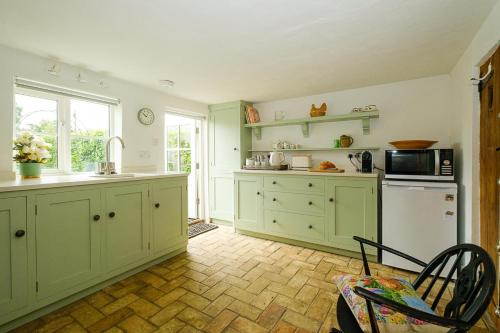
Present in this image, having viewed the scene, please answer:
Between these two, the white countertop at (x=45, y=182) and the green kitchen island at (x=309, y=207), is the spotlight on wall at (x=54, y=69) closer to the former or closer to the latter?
the white countertop at (x=45, y=182)

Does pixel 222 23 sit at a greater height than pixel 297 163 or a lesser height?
greater

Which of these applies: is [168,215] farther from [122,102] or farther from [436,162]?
[436,162]

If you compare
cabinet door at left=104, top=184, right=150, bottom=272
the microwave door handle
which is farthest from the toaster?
cabinet door at left=104, top=184, right=150, bottom=272

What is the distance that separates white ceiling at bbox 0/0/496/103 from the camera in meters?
1.51

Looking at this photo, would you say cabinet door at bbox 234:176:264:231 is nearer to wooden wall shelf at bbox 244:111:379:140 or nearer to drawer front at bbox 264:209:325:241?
Result: drawer front at bbox 264:209:325:241

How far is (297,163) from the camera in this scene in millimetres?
3451

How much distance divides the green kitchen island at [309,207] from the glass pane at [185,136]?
1.23 meters

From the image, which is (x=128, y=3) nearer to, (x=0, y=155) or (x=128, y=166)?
(x=0, y=155)

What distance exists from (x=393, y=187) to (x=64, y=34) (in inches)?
128

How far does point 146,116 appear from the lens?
125 inches

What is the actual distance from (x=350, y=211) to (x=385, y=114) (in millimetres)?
1382

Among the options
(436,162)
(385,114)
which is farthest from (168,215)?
(385,114)

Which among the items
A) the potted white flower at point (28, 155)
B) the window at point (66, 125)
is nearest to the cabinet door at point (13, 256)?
the potted white flower at point (28, 155)

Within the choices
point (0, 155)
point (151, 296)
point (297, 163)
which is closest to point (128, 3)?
point (0, 155)
